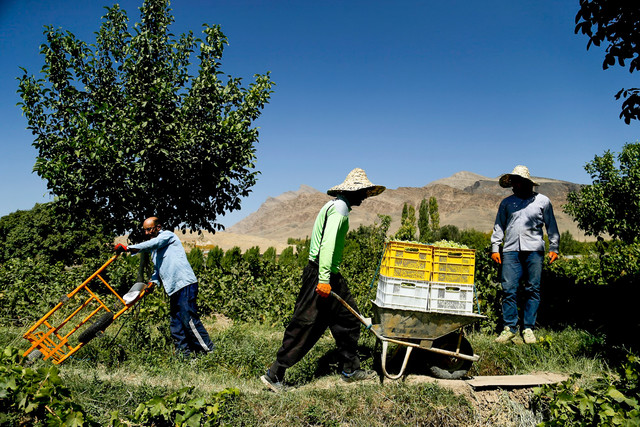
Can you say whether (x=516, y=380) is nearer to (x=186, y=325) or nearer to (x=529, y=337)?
(x=529, y=337)

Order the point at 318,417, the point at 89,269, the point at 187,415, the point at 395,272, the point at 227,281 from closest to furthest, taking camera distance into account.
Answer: the point at 187,415 → the point at 318,417 → the point at 395,272 → the point at 227,281 → the point at 89,269

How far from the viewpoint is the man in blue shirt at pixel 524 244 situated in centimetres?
470

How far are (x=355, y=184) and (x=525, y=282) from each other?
261 centimetres

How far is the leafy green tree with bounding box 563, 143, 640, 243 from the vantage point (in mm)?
16062

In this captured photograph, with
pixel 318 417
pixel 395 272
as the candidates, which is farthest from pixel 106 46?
pixel 318 417

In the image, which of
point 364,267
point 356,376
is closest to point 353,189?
point 356,376

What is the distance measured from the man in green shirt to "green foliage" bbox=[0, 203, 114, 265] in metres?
12.9

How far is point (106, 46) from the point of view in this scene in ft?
20.2

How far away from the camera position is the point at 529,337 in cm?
469

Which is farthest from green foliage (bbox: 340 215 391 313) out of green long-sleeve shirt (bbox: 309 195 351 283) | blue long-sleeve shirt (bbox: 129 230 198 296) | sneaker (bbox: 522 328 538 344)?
blue long-sleeve shirt (bbox: 129 230 198 296)

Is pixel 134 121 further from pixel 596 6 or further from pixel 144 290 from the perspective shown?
pixel 596 6

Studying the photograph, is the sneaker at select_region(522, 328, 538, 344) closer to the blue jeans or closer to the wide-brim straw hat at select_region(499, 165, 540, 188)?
the blue jeans

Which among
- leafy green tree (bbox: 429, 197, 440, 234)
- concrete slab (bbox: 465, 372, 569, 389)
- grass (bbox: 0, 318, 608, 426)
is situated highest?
leafy green tree (bbox: 429, 197, 440, 234)

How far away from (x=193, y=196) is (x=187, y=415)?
415cm
